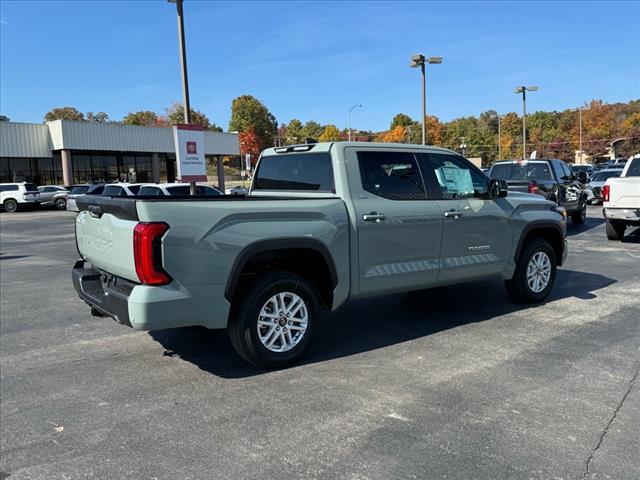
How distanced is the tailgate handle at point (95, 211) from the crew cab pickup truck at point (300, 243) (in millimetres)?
17

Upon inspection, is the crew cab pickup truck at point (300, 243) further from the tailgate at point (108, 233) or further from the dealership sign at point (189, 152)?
the dealership sign at point (189, 152)

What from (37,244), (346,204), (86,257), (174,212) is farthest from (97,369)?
(37,244)

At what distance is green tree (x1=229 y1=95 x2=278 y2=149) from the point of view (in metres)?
107

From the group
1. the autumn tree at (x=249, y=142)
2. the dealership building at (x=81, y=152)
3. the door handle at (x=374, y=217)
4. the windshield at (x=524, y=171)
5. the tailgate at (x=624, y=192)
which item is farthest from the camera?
the autumn tree at (x=249, y=142)

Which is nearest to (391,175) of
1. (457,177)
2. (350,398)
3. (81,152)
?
(457,177)

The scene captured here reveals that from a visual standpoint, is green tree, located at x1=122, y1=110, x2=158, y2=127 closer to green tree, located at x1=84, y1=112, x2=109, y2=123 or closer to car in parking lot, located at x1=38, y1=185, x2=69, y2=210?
green tree, located at x1=84, y1=112, x2=109, y2=123

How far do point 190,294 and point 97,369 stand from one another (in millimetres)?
1448

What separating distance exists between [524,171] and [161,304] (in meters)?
12.3

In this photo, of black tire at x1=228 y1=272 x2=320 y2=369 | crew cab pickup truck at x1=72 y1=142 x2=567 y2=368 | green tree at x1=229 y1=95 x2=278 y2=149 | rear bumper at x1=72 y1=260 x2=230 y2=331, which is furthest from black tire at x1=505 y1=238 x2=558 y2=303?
green tree at x1=229 y1=95 x2=278 y2=149

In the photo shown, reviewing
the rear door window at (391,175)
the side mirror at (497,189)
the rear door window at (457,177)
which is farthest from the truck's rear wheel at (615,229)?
the rear door window at (391,175)

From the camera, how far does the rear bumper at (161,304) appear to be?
155 inches

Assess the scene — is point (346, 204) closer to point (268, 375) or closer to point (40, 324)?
point (268, 375)

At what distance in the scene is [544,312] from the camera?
6.40 metres

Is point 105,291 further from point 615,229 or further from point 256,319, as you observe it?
point 615,229
